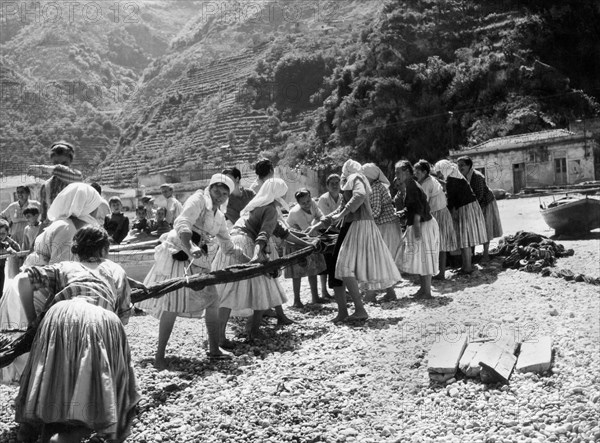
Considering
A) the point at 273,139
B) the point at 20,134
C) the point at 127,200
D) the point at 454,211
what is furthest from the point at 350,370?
the point at 20,134

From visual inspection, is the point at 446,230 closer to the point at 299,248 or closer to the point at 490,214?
the point at 490,214

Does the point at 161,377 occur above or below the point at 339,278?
below

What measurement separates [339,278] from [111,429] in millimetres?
3893

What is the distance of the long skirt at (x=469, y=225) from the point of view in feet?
33.0

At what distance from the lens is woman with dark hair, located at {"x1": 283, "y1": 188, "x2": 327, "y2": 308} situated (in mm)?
8930

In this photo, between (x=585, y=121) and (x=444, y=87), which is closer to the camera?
A: (x=585, y=121)

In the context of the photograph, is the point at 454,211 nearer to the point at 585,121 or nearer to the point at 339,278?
the point at 339,278

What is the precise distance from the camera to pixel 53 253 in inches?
211

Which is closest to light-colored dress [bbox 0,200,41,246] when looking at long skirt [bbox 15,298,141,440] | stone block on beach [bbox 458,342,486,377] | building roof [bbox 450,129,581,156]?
long skirt [bbox 15,298,141,440]

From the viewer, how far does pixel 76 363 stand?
13.3ft

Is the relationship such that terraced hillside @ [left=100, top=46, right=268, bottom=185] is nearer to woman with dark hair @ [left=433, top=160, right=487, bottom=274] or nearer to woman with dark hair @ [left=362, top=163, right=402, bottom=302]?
woman with dark hair @ [left=433, top=160, right=487, bottom=274]

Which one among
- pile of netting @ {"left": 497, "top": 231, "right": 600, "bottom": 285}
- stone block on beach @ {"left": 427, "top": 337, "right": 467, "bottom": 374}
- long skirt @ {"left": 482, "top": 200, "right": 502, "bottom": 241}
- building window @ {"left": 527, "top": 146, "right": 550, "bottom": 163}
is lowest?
stone block on beach @ {"left": 427, "top": 337, "right": 467, "bottom": 374}

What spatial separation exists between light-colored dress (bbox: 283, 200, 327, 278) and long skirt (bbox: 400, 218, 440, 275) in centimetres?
105

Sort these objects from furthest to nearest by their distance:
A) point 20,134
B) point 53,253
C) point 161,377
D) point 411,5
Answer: point 20,134 < point 411,5 < point 161,377 < point 53,253
